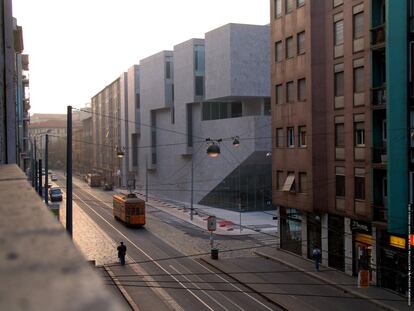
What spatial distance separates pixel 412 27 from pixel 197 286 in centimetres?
1438

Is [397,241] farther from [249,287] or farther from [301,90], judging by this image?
[301,90]

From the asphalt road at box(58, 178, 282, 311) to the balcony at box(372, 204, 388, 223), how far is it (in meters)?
6.33

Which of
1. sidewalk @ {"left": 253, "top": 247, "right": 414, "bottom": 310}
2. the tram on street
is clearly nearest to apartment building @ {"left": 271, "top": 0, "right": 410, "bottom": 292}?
sidewalk @ {"left": 253, "top": 247, "right": 414, "bottom": 310}

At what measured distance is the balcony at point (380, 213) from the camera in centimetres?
2417

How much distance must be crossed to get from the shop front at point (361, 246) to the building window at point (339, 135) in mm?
3973

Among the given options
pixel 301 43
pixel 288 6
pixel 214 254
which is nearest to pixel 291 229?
pixel 214 254

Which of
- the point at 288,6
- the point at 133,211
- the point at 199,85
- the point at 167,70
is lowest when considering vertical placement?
the point at 133,211

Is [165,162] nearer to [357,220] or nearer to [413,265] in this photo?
[357,220]

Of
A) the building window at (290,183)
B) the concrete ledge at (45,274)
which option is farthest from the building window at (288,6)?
the concrete ledge at (45,274)

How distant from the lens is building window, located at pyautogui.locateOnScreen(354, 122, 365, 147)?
86.0 feet

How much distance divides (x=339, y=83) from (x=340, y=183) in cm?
505

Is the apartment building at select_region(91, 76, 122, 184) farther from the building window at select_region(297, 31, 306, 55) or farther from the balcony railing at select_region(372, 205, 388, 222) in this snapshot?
the balcony railing at select_region(372, 205, 388, 222)

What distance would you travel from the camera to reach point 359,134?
2661 centimetres

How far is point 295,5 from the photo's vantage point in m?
31.4
